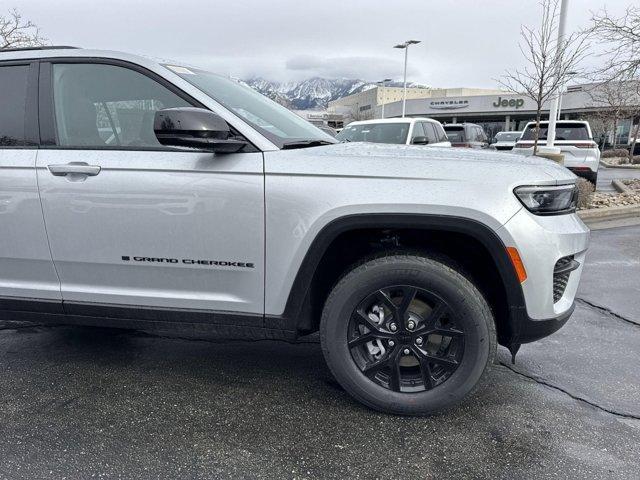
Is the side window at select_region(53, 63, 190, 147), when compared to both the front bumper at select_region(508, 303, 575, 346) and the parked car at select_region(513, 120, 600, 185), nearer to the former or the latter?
the front bumper at select_region(508, 303, 575, 346)

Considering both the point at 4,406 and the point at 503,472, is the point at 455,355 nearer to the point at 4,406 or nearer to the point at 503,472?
the point at 503,472

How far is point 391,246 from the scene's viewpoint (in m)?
2.70

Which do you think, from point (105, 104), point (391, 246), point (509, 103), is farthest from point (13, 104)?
point (509, 103)

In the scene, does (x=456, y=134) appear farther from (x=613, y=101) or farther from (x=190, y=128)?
(x=190, y=128)

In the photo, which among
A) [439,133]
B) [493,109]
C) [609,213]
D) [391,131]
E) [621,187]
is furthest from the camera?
[493,109]

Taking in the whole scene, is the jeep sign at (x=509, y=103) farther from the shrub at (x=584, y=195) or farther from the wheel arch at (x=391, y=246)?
the wheel arch at (x=391, y=246)

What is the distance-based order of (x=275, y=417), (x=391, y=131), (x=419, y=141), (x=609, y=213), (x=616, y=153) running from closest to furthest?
(x=275, y=417) → (x=609, y=213) → (x=419, y=141) → (x=391, y=131) → (x=616, y=153)

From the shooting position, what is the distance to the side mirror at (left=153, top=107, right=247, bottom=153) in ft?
7.75

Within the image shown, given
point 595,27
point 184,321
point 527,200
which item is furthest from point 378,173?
point 595,27

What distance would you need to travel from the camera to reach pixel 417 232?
2.63 metres

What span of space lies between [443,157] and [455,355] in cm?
101

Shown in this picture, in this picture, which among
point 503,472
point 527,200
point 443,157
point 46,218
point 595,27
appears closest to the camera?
point 503,472

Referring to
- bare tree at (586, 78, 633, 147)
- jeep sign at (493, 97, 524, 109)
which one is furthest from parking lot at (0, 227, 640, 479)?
jeep sign at (493, 97, 524, 109)

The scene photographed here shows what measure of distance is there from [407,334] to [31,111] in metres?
2.43
